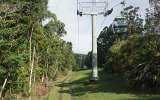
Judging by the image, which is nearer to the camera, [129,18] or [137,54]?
[137,54]

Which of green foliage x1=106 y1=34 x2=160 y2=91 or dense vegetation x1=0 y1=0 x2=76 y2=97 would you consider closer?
dense vegetation x1=0 y1=0 x2=76 y2=97

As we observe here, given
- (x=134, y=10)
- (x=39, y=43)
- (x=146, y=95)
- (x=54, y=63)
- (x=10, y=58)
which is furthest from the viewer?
(x=134, y=10)

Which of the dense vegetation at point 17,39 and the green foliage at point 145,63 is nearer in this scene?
the dense vegetation at point 17,39

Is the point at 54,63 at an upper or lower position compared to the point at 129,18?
lower

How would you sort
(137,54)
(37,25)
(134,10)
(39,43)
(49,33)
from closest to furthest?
(37,25) → (137,54) → (39,43) → (49,33) → (134,10)

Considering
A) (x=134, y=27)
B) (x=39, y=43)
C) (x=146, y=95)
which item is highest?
(x=134, y=27)

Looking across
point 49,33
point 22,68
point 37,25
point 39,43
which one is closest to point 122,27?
point 49,33

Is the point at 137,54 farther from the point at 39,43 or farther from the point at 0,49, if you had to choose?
the point at 0,49

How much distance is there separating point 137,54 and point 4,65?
18.0 metres

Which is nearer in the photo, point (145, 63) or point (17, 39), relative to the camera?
point (17, 39)

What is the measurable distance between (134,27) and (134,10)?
388 centimetres

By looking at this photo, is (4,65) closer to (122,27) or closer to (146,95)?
(146,95)

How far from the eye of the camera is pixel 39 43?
5434cm

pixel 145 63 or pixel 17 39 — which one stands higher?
pixel 17 39
